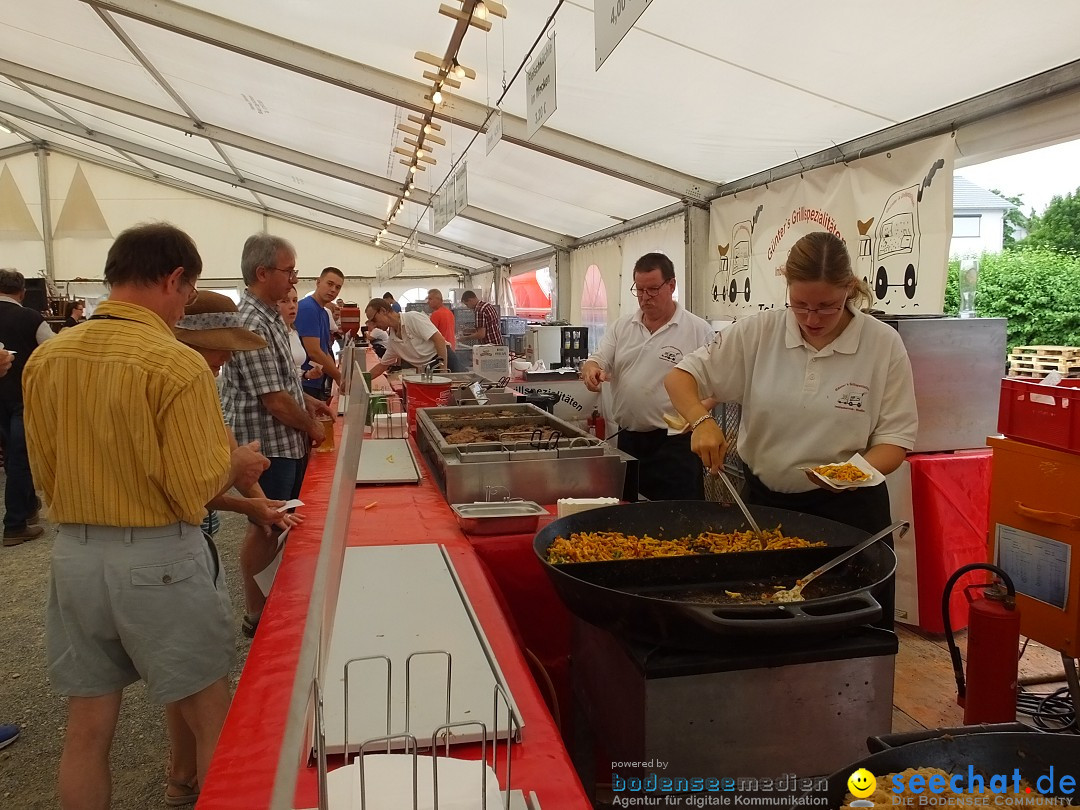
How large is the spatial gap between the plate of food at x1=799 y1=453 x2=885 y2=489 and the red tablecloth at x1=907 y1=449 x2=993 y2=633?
1.52 m

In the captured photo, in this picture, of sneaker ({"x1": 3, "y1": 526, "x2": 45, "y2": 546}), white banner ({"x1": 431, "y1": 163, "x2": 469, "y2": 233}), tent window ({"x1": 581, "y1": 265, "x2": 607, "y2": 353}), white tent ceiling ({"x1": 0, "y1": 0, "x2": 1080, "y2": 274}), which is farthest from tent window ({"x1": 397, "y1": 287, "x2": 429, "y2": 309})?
sneaker ({"x1": 3, "y1": 526, "x2": 45, "y2": 546})

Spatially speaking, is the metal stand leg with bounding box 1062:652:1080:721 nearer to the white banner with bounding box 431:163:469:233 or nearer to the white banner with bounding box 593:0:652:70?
the white banner with bounding box 593:0:652:70

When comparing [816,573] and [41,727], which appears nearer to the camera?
[816,573]

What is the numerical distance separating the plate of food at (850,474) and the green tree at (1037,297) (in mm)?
8394

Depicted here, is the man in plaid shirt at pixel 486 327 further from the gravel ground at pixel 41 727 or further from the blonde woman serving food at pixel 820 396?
the blonde woman serving food at pixel 820 396

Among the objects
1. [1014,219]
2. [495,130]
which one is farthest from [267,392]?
[1014,219]

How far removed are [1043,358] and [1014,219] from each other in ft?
31.8

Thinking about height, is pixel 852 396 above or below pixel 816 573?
above

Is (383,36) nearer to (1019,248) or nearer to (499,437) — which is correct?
(499,437)

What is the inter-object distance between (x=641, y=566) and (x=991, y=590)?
1.56m

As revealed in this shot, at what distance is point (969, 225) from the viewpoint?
1469cm

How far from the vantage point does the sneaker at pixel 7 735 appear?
8.66 feet

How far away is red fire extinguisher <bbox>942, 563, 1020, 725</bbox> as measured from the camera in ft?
7.41

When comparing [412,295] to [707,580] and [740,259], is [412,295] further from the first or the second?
[707,580]
